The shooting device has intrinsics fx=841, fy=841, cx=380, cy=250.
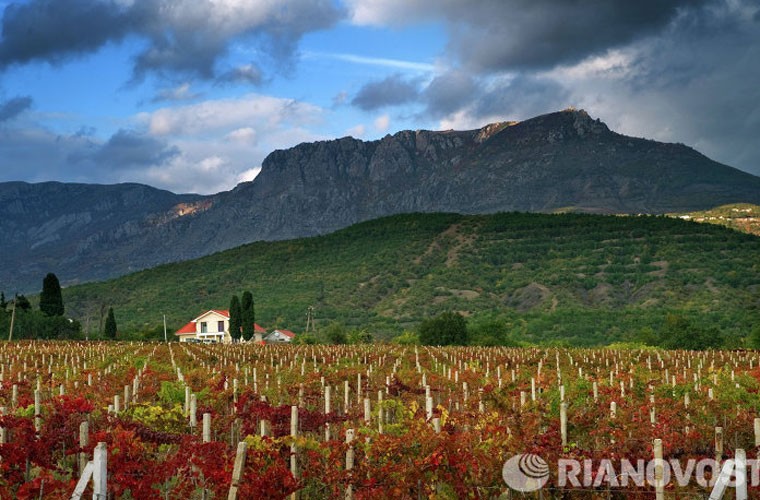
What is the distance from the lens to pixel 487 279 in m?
128

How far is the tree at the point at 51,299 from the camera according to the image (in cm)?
9846

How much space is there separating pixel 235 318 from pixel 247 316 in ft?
5.73

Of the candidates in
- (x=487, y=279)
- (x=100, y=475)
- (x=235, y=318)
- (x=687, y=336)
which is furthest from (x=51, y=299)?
(x=100, y=475)

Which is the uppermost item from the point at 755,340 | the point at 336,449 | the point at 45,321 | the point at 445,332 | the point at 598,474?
the point at 45,321

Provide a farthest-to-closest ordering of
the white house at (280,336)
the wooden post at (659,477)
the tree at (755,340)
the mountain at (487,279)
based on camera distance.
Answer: the white house at (280,336), the mountain at (487,279), the tree at (755,340), the wooden post at (659,477)

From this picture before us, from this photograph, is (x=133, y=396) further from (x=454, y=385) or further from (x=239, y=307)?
(x=239, y=307)

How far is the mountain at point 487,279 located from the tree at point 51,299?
29.3 ft

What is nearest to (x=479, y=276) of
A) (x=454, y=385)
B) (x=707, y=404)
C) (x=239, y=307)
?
(x=239, y=307)

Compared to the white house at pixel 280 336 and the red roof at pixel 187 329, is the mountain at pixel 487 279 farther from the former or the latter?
the white house at pixel 280 336

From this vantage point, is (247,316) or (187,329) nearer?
(247,316)

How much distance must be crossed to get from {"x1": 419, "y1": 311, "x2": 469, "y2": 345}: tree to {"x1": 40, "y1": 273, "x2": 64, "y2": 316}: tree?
45876 millimetres

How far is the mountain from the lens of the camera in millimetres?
101938

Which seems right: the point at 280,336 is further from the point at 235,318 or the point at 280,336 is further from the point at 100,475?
the point at 100,475

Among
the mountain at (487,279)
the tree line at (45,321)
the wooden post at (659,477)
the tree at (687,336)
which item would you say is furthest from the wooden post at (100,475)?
the tree line at (45,321)
